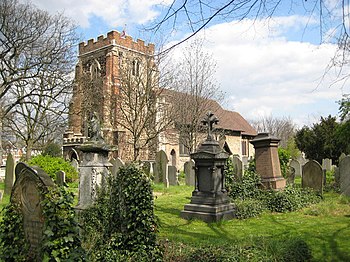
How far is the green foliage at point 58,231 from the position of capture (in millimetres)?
4121

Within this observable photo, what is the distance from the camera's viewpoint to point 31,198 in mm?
4617

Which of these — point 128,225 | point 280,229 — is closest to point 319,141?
point 280,229

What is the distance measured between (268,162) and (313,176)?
1859mm

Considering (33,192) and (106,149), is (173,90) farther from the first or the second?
(33,192)

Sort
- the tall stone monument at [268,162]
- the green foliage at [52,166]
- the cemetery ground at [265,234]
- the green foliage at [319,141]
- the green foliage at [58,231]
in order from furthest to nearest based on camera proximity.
→ 1. the green foliage at [319,141]
2. the green foliage at [52,166]
3. the tall stone monument at [268,162]
4. the cemetery ground at [265,234]
5. the green foliage at [58,231]

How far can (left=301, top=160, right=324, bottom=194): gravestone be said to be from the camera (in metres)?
12.5

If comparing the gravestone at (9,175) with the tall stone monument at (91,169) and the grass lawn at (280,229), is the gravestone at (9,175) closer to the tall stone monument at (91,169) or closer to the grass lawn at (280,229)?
A: the tall stone monument at (91,169)

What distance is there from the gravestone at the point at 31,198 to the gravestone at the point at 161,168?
13617 millimetres

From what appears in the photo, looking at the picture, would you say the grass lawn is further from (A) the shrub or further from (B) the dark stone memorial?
(B) the dark stone memorial

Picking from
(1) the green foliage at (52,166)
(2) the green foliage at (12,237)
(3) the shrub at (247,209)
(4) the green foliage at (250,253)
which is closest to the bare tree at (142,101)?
(1) the green foliage at (52,166)

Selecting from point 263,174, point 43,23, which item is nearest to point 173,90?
point 43,23

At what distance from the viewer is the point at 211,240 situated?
22.9 ft

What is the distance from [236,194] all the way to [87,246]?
262 inches

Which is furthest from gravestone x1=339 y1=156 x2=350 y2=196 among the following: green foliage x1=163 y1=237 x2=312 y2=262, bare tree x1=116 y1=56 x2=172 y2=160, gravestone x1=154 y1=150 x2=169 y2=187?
bare tree x1=116 y1=56 x2=172 y2=160
